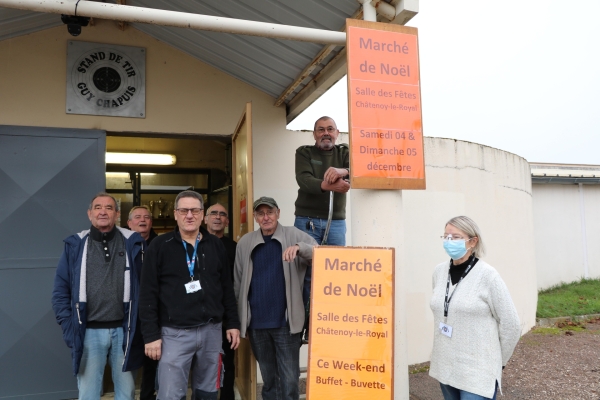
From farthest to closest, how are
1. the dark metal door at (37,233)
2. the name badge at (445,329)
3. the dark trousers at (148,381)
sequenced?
1. the dark metal door at (37,233)
2. the dark trousers at (148,381)
3. the name badge at (445,329)

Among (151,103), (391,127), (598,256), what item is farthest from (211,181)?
(598,256)

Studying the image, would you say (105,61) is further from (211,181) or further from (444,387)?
(444,387)

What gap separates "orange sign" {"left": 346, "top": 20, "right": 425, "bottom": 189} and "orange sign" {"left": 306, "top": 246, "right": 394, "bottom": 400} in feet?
1.64

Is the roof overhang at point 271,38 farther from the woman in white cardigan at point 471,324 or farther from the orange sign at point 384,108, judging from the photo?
the woman in white cardigan at point 471,324

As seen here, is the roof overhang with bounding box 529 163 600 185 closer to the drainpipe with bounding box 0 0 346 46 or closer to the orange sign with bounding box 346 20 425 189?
the orange sign with bounding box 346 20 425 189

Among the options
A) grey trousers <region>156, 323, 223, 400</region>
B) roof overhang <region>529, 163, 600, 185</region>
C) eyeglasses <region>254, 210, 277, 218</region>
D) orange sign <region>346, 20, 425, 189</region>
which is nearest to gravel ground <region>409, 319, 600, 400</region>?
grey trousers <region>156, 323, 223, 400</region>

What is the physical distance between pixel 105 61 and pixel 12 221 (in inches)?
71.4

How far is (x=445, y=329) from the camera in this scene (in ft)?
8.91

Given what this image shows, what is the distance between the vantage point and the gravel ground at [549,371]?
4.92 metres

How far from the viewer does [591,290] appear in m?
10.2

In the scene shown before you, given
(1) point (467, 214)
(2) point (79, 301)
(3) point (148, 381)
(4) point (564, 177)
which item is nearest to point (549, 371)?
(1) point (467, 214)

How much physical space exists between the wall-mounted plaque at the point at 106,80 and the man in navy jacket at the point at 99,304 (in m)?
1.81

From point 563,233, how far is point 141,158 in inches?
383

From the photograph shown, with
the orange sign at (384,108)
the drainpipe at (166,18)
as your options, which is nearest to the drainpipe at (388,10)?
the orange sign at (384,108)
